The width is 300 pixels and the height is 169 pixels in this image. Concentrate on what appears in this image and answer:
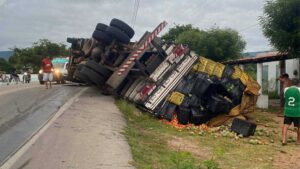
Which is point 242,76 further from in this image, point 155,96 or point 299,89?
point 299,89

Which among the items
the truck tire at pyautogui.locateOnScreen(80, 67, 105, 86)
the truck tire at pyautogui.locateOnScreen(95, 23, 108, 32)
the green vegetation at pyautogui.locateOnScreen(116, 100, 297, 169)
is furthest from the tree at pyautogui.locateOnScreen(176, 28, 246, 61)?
the green vegetation at pyautogui.locateOnScreen(116, 100, 297, 169)

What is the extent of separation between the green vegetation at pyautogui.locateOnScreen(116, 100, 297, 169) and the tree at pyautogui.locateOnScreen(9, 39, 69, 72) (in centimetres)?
7000

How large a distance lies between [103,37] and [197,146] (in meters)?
8.08

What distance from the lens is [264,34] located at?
20.3m

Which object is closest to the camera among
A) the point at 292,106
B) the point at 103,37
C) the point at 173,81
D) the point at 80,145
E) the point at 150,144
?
the point at 80,145

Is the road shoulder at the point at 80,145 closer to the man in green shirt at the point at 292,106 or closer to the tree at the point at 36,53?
the man in green shirt at the point at 292,106

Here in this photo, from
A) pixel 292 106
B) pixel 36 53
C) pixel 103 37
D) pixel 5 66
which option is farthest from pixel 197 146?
pixel 5 66

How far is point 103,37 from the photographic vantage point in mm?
18266

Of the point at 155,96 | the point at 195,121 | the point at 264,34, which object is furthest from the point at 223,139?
the point at 264,34

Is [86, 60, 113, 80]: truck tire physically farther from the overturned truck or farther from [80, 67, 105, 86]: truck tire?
[80, 67, 105, 86]: truck tire

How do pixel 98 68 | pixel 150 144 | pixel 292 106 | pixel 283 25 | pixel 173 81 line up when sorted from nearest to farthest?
pixel 150 144 < pixel 292 106 < pixel 173 81 < pixel 98 68 < pixel 283 25

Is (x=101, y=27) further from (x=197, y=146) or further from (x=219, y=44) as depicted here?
(x=219, y=44)

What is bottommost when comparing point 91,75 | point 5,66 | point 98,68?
point 91,75

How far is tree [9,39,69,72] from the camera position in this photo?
83312 millimetres
